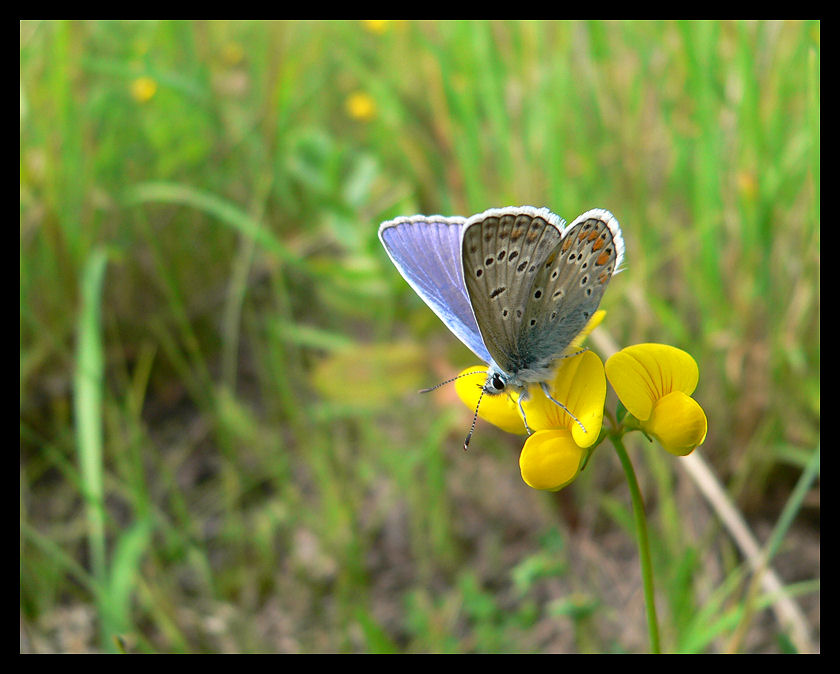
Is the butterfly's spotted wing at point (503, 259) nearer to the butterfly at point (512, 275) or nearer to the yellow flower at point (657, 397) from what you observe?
the butterfly at point (512, 275)

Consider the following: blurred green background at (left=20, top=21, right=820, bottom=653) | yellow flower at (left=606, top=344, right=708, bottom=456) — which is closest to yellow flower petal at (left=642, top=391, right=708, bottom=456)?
yellow flower at (left=606, top=344, right=708, bottom=456)

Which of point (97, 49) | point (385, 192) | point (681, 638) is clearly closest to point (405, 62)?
point (385, 192)

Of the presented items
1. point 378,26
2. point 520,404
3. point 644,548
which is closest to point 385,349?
point 520,404

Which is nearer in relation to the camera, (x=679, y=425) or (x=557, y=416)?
(x=679, y=425)

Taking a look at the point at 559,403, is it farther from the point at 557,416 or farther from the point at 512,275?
the point at 512,275

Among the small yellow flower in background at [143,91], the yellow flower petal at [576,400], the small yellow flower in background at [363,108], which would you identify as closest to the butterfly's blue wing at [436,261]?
the yellow flower petal at [576,400]
